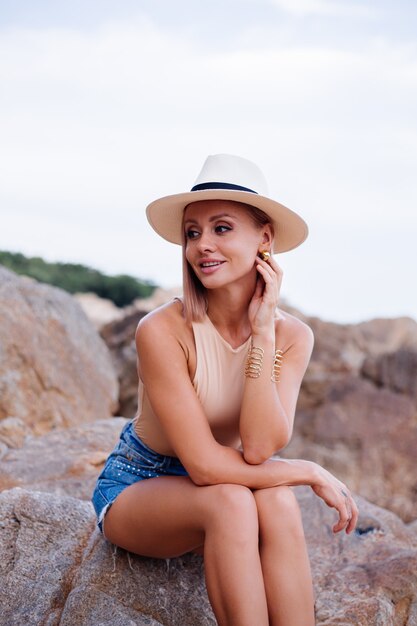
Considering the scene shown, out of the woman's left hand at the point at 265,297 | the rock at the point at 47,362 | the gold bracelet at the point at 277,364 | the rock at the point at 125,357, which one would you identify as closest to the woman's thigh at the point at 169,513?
the gold bracelet at the point at 277,364

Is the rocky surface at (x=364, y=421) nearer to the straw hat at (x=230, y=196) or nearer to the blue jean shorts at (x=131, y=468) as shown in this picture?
the blue jean shorts at (x=131, y=468)

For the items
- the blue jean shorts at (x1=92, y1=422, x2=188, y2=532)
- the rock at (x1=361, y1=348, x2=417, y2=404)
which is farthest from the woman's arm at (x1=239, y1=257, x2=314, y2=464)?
the rock at (x1=361, y1=348, x2=417, y2=404)

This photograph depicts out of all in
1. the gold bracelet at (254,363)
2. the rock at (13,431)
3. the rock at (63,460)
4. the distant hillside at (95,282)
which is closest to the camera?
the gold bracelet at (254,363)

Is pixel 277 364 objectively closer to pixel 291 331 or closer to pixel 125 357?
pixel 291 331

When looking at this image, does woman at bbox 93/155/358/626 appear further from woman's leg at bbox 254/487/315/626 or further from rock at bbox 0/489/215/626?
rock at bbox 0/489/215/626

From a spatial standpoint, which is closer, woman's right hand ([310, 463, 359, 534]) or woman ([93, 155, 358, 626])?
woman ([93, 155, 358, 626])

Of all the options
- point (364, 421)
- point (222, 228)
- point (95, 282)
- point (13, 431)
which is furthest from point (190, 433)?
point (95, 282)

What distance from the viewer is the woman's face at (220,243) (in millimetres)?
3596

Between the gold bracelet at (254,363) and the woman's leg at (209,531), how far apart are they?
480 mm

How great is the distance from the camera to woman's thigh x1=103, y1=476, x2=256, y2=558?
322 centimetres

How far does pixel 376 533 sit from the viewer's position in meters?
4.59

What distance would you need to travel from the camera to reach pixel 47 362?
6.75m

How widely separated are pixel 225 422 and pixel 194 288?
618 millimetres

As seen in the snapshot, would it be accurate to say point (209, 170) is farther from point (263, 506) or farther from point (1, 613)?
point (1, 613)
